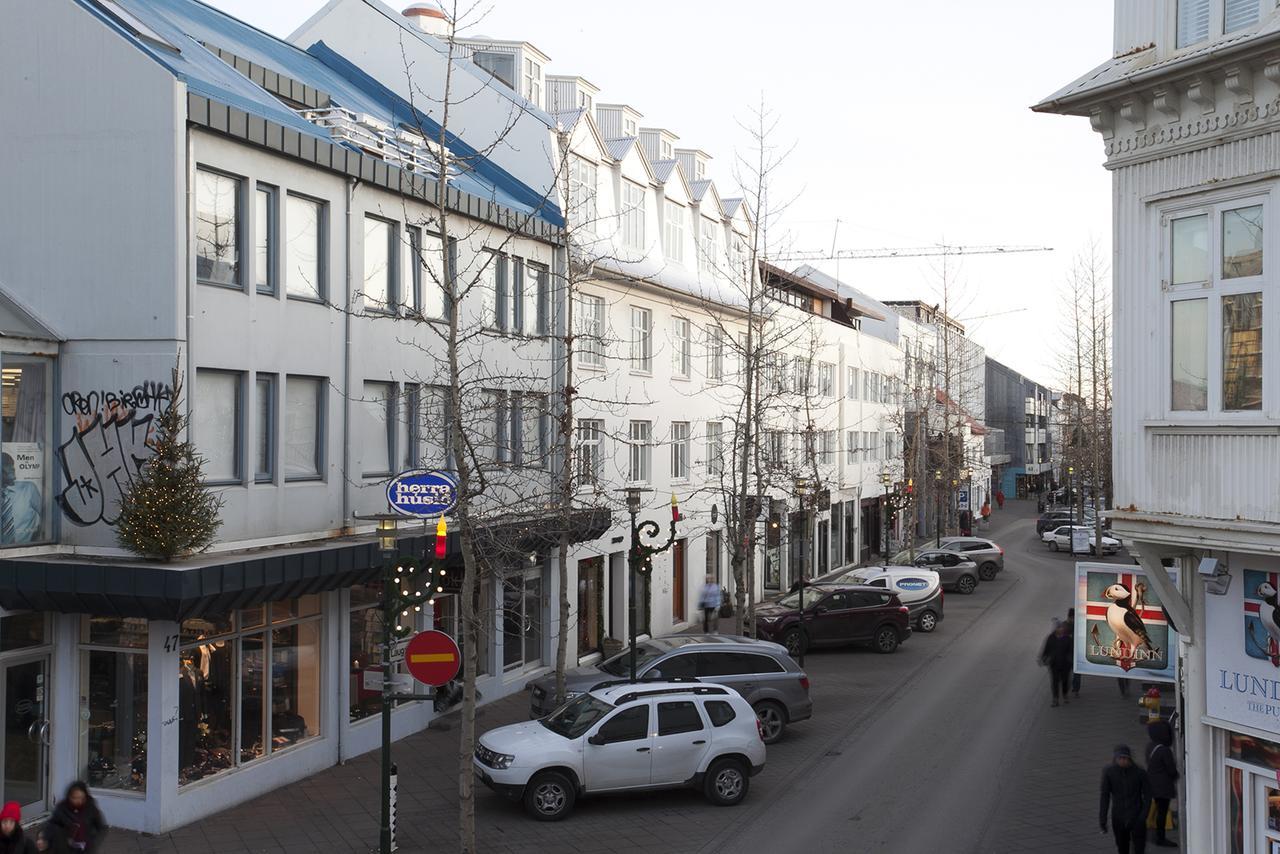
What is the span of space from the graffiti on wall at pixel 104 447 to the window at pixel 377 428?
4.50m

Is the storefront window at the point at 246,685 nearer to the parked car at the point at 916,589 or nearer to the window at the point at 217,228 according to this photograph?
the window at the point at 217,228

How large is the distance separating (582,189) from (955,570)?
77.5ft

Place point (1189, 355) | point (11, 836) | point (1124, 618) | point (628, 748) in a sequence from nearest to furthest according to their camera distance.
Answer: point (1189, 355) < point (11, 836) < point (1124, 618) < point (628, 748)

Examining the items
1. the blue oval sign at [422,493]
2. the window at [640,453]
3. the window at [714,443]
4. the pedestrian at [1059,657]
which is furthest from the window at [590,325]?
the pedestrian at [1059,657]

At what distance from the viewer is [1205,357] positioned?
9.91 m

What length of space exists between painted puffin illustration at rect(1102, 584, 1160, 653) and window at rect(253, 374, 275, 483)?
11.7m

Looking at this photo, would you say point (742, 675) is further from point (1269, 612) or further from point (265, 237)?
point (1269, 612)

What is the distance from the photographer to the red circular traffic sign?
13281 mm

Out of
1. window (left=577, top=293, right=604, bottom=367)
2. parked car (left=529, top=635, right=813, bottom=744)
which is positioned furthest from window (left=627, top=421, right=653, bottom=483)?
parked car (left=529, top=635, right=813, bottom=744)

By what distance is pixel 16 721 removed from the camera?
14.9m

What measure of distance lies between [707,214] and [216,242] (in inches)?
866

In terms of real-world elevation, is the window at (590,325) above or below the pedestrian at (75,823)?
above

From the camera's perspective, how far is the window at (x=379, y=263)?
19391mm

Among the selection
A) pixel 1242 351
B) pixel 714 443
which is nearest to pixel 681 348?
pixel 714 443
